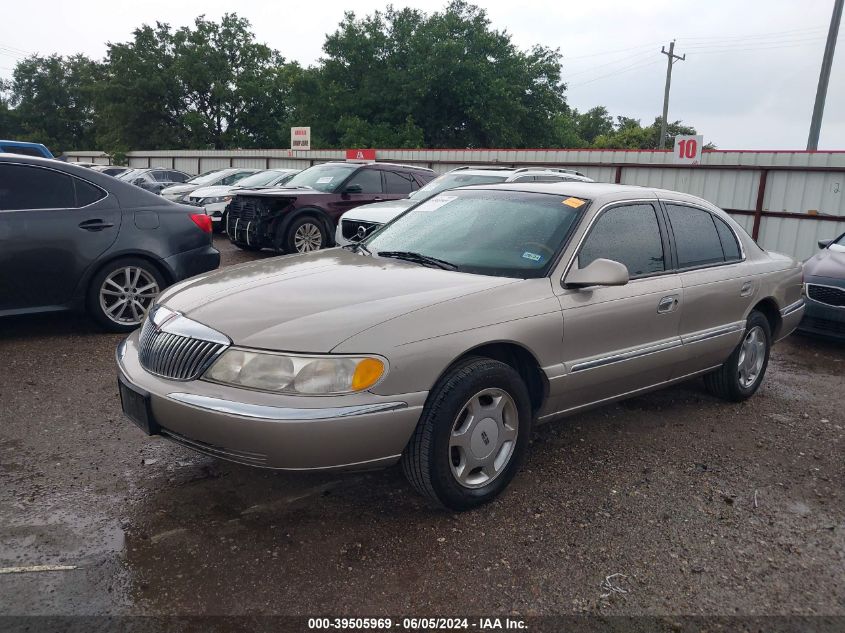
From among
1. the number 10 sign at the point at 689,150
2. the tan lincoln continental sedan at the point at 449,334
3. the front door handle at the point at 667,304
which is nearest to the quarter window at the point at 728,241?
the tan lincoln continental sedan at the point at 449,334

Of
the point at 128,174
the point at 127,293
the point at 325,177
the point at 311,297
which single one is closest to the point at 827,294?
the point at 311,297

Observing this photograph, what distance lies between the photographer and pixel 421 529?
124 inches

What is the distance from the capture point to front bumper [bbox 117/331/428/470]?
276 centimetres

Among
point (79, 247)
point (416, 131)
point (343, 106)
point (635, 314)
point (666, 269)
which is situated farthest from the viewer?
point (343, 106)

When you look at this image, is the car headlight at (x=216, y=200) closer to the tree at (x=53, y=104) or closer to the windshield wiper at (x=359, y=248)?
the windshield wiper at (x=359, y=248)

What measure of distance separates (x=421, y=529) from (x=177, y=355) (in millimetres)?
1341

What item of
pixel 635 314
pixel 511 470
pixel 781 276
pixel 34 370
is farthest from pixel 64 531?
pixel 781 276

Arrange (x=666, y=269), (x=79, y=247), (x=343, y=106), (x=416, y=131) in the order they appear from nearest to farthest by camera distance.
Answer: (x=666, y=269)
(x=79, y=247)
(x=416, y=131)
(x=343, y=106)

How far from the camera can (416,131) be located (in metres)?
37.8

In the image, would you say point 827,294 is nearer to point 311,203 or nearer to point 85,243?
point 311,203

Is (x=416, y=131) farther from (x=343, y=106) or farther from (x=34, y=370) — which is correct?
(x=34, y=370)

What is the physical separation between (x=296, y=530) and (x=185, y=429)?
662 millimetres

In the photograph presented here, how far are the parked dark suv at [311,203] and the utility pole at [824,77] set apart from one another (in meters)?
11.2

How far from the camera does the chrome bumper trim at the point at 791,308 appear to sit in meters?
5.33
